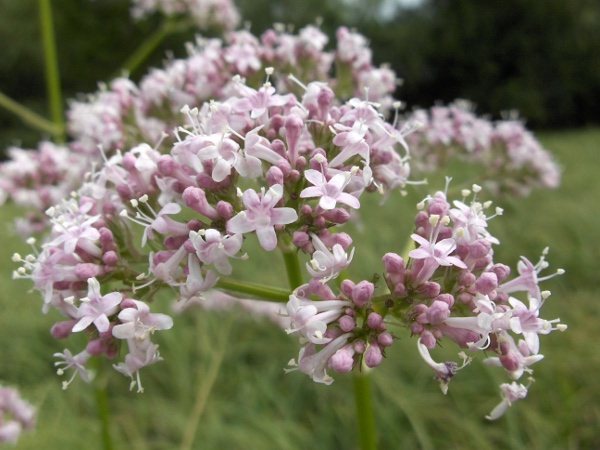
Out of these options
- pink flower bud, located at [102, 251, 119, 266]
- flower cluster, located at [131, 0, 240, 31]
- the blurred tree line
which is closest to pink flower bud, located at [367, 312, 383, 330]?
pink flower bud, located at [102, 251, 119, 266]

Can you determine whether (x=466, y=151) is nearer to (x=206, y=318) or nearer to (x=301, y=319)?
(x=301, y=319)

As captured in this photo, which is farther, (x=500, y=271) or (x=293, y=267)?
(x=293, y=267)

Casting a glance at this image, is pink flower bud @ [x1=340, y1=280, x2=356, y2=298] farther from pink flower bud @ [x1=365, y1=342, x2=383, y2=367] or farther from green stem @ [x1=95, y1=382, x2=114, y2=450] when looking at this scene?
green stem @ [x1=95, y1=382, x2=114, y2=450]

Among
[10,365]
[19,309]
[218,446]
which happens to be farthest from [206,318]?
[19,309]

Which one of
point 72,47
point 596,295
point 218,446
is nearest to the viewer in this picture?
point 218,446

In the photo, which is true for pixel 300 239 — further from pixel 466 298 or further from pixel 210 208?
pixel 466 298

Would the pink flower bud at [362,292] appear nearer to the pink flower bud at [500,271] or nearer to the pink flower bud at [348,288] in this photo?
the pink flower bud at [348,288]

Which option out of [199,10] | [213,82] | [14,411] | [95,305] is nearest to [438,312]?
[95,305]
